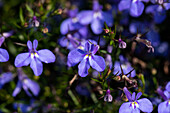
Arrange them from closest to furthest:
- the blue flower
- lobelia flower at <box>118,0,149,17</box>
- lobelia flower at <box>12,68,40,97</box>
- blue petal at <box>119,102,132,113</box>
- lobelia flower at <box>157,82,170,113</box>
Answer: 1. blue petal at <box>119,102,132,113</box>
2. lobelia flower at <box>157,82,170,113</box>
3. lobelia flower at <box>118,0,149,17</box>
4. the blue flower
5. lobelia flower at <box>12,68,40,97</box>

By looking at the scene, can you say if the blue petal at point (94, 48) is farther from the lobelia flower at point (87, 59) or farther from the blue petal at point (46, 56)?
the blue petal at point (46, 56)

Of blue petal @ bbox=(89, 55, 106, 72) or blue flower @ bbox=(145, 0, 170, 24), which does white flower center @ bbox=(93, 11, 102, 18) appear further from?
blue petal @ bbox=(89, 55, 106, 72)

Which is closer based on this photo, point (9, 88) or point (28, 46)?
point (28, 46)

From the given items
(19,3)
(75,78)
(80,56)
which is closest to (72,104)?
(75,78)

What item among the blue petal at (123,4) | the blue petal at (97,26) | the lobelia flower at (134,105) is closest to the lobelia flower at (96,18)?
the blue petal at (97,26)

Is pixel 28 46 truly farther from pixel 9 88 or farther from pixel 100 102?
pixel 9 88

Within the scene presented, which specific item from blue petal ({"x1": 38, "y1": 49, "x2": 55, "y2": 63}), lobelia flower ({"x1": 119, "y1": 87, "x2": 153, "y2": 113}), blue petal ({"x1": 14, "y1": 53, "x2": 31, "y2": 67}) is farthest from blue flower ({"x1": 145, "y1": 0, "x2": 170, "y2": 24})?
blue petal ({"x1": 14, "y1": 53, "x2": 31, "y2": 67})
